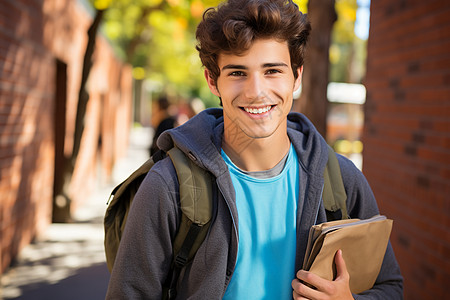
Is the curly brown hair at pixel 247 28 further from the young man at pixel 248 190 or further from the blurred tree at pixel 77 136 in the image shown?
the blurred tree at pixel 77 136

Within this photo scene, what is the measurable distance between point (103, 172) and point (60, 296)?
8238 millimetres

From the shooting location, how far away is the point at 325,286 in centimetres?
173

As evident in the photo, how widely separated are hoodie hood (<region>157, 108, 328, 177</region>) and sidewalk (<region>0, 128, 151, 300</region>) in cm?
353

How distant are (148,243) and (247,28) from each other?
90 centimetres

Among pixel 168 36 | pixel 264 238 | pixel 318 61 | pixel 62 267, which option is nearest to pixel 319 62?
pixel 318 61

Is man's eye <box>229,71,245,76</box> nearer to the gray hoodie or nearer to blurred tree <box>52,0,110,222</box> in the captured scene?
the gray hoodie

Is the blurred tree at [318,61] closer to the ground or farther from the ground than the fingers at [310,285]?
farther from the ground

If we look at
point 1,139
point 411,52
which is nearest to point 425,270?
point 411,52

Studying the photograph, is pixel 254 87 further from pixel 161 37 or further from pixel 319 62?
pixel 161 37

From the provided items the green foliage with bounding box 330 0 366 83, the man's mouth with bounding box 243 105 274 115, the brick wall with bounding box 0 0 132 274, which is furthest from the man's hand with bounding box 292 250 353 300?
the brick wall with bounding box 0 0 132 274

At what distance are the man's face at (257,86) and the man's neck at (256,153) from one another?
0.05 m

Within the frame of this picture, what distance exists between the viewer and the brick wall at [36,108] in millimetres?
Answer: 5433

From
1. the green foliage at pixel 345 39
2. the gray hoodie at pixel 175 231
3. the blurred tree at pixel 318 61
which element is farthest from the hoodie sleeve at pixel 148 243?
the green foliage at pixel 345 39

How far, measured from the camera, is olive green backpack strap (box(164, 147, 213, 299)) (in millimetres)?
1759
